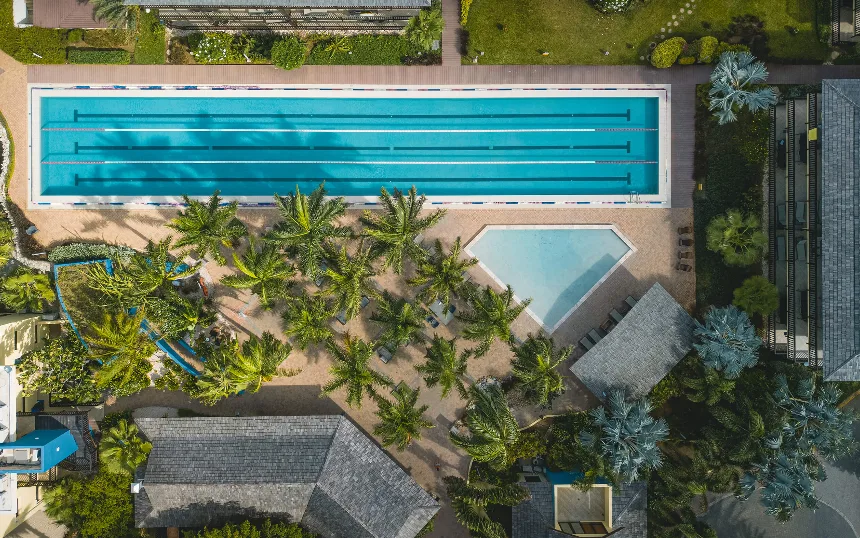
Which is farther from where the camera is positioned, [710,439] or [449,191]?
[449,191]

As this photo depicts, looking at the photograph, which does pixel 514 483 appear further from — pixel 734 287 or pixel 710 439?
pixel 734 287

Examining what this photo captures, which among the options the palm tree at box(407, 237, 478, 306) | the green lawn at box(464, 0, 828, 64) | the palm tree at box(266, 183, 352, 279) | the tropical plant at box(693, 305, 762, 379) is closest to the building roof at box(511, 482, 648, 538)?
the tropical plant at box(693, 305, 762, 379)

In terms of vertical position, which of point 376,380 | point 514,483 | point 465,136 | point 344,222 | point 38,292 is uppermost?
point 465,136

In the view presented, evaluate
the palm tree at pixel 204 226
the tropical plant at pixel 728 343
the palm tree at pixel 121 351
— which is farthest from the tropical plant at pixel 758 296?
the palm tree at pixel 121 351

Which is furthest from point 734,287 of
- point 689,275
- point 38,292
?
point 38,292

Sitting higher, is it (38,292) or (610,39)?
(610,39)

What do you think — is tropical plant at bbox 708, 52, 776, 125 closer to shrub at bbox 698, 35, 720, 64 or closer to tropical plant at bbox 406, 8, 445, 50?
shrub at bbox 698, 35, 720, 64
